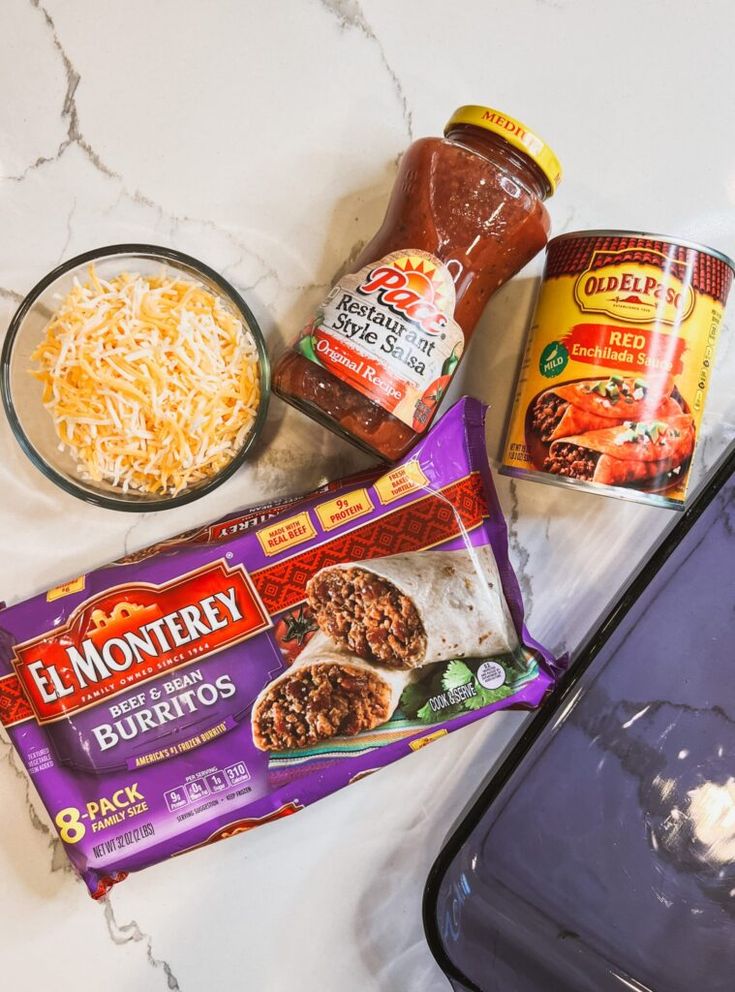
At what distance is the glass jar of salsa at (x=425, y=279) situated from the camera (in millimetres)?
835

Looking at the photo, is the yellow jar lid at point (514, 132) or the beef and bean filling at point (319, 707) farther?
the beef and bean filling at point (319, 707)

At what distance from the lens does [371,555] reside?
93cm

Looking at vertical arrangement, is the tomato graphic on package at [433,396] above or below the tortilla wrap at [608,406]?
below

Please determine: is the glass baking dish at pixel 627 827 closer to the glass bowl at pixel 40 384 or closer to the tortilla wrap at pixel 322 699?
the tortilla wrap at pixel 322 699

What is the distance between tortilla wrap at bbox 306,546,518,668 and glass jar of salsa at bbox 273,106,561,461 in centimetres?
16

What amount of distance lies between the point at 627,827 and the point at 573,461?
46 centimetres

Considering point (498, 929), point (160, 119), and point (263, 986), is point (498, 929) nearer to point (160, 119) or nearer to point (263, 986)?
point (263, 986)

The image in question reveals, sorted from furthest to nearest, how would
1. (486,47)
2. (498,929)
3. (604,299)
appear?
(486,47)
(498,929)
(604,299)

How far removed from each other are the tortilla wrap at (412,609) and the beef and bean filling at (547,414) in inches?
7.2

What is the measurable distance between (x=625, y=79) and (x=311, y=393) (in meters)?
0.65

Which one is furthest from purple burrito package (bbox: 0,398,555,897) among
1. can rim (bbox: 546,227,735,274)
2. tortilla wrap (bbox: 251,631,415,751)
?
can rim (bbox: 546,227,735,274)

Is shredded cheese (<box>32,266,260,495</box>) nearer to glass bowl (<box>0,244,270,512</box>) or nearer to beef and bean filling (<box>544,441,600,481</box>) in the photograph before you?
glass bowl (<box>0,244,270,512</box>)

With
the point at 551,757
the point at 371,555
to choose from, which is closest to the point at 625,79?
the point at 371,555

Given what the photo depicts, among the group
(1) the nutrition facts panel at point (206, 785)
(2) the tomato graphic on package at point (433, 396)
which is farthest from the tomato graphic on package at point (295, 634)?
(2) the tomato graphic on package at point (433, 396)
